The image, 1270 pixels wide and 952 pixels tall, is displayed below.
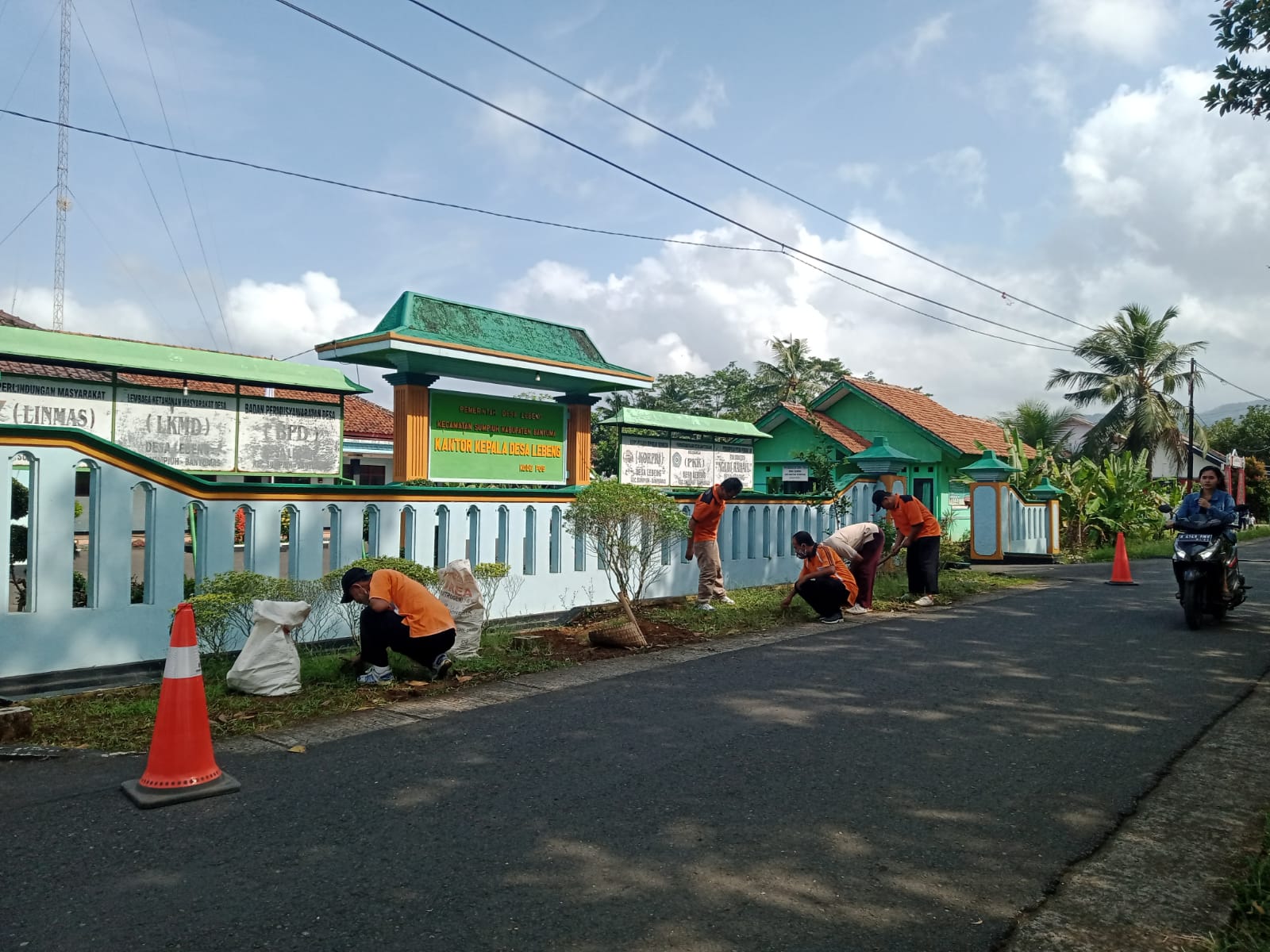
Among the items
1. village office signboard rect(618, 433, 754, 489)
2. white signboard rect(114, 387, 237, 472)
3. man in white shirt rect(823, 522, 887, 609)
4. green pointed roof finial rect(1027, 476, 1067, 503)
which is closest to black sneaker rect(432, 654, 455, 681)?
white signboard rect(114, 387, 237, 472)

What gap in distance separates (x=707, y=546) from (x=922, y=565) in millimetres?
2917

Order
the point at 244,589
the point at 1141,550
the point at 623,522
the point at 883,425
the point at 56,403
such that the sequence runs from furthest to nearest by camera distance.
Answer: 1. the point at 883,425
2. the point at 1141,550
3. the point at 623,522
4. the point at 56,403
5. the point at 244,589

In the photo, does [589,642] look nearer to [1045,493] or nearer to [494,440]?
[494,440]

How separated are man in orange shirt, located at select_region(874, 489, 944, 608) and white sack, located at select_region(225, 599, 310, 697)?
7066 millimetres

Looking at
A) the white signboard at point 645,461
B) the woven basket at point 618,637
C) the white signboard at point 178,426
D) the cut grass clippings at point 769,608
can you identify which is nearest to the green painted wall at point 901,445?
the white signboard at point 645,461

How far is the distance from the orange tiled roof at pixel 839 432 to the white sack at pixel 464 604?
1917cm

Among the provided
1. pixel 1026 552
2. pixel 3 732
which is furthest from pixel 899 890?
pixel 1026 552

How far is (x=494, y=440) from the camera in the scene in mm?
11211

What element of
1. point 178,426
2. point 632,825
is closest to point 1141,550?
point 178,426

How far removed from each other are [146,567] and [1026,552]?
17.2 m

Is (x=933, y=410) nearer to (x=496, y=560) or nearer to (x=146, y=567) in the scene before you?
(x=496, y=560)

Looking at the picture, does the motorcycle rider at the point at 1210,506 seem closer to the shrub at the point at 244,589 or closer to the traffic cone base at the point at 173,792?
the shrub at the point at 244,589

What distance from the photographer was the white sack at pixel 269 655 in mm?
6090

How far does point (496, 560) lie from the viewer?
29.9ft
